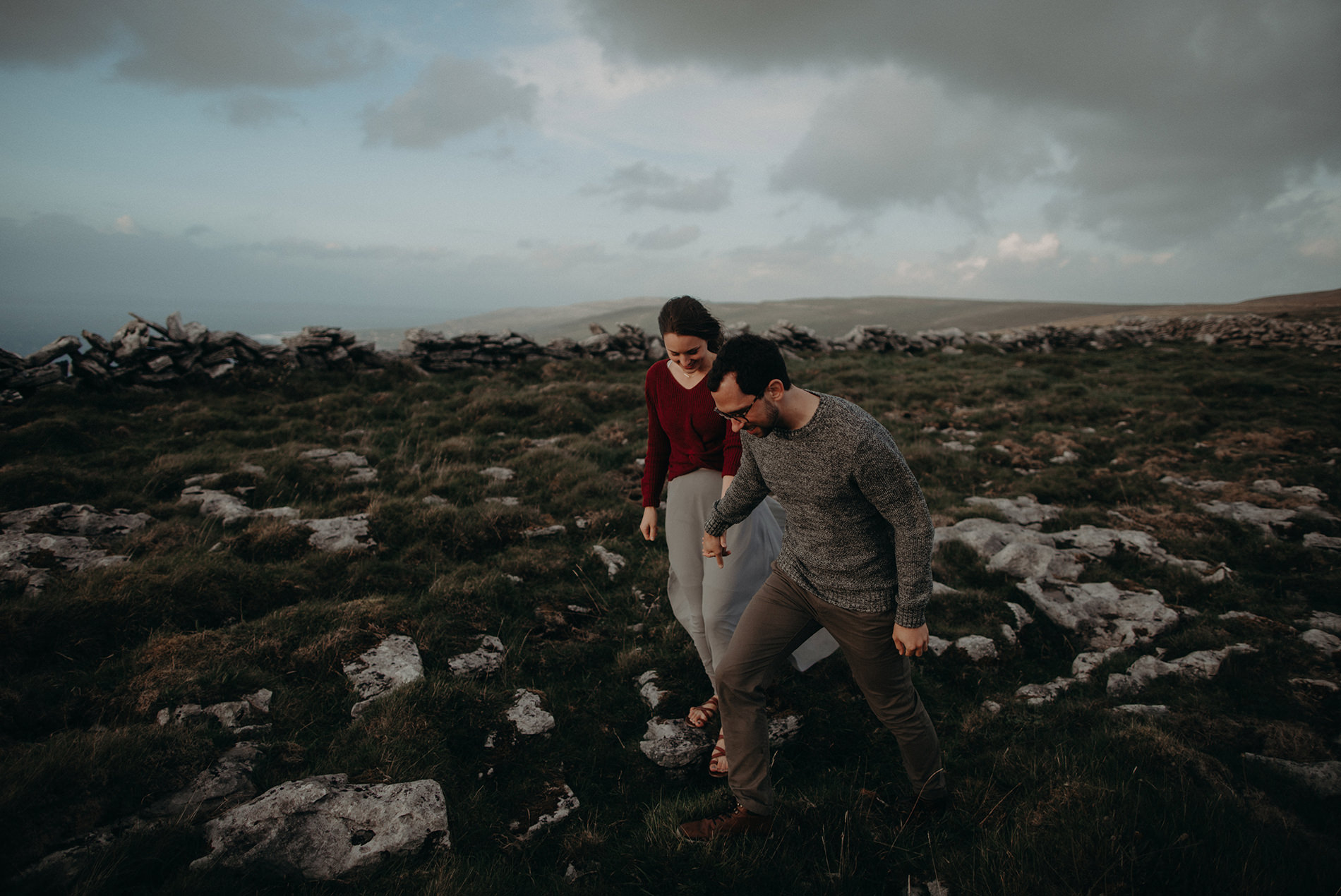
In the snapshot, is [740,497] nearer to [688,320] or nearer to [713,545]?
[713,545]

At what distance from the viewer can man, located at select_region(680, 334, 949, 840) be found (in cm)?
298

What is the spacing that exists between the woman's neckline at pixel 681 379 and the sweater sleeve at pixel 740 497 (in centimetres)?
67

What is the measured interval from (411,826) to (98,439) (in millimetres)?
10038

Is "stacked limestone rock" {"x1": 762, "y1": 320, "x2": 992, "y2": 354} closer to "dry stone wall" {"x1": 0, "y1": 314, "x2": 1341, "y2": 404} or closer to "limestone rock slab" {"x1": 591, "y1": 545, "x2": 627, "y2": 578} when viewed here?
"dry stone wall" {"x1": 0, "y1": 314, "x2": 1341, "y2": 404}

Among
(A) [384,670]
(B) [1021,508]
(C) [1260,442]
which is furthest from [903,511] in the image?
(C) [1260,442]

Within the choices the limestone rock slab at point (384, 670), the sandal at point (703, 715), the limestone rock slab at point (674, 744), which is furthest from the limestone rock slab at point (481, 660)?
the sandal at point (703, 715)

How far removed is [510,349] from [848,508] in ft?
52.5

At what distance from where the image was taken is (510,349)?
17656mm

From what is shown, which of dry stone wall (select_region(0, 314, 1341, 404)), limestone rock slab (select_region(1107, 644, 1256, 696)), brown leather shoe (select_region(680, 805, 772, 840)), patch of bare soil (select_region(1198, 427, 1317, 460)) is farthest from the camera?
dry stone wall (select_region(0, 314, 1341, 404))

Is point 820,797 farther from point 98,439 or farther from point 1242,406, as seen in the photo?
point 1242,406

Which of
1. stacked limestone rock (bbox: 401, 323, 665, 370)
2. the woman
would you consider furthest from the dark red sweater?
stacked limestone rock (bbox: 401, 323, 665, 370)

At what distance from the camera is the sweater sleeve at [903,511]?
2949 millimetres

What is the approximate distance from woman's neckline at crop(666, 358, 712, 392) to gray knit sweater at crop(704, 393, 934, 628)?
2.49 ft

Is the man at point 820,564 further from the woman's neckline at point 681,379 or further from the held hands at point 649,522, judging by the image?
the held hands at point 649,522
